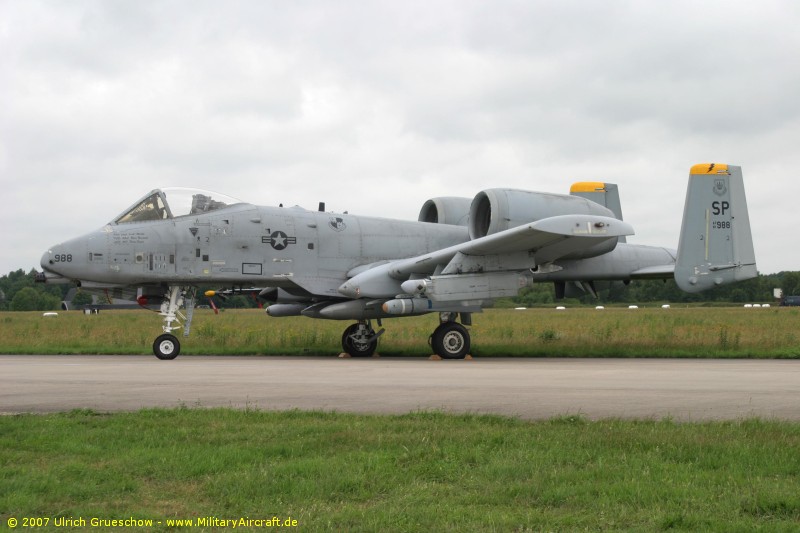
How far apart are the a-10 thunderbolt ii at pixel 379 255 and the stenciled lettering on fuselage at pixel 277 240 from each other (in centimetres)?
2

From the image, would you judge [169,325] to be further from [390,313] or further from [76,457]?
[76,457]

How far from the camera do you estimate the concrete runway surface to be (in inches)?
315

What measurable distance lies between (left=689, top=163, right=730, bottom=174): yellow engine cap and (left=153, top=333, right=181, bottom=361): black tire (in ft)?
37.9

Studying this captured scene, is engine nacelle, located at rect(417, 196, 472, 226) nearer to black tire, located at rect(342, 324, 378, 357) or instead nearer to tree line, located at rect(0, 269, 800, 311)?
black tire, located at rect(342, 324, 378, 357)

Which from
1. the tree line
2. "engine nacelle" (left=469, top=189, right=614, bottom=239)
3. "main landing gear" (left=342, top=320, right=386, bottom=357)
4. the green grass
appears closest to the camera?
the green grass

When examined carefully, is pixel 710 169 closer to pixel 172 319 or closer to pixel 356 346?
pixel 356 346

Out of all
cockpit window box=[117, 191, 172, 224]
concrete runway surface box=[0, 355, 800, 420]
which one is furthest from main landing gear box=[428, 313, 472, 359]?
cockpit window box=[117, 191, 172, 224]

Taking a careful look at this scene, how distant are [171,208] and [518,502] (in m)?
13.7

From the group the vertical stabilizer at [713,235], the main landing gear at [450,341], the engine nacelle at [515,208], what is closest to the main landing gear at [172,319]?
the main landing gear at [450,341]

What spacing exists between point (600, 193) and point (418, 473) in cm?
1612

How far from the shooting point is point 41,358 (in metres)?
16.8

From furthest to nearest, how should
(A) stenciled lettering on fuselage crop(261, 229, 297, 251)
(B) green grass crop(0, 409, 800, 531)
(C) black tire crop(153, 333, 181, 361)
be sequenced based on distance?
(A) stenciled lettering on fuselage crop(261, 229, 297, 251), (C) black tire crop(153, 333, 181, 361), (B) green grass crop(0, 409, 800, 531)

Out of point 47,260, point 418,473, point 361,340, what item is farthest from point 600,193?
point 418,473

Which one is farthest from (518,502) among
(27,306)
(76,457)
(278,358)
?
(27,306)
